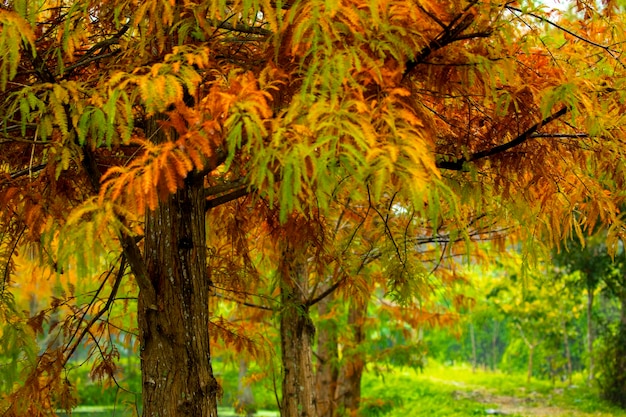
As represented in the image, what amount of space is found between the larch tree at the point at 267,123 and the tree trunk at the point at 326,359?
420 cm

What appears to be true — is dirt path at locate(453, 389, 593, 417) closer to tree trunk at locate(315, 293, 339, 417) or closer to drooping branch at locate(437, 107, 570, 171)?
tree trunk at locate(315, 293, 339, 417)

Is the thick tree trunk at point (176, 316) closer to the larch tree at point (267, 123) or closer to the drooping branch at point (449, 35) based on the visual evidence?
the larch tree at point (267, 123)

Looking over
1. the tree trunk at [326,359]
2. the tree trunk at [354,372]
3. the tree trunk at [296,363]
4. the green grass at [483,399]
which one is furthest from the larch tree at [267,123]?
the green grass at [483,399]

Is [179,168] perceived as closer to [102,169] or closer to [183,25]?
[183,25]

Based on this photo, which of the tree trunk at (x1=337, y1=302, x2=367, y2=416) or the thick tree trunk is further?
the tree trunk at (x1=337, y1=302, x2=367, y2=416)

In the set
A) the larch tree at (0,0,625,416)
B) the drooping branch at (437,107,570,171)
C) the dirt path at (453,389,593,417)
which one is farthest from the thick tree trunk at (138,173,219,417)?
the dirt path at (453,389,593,417)

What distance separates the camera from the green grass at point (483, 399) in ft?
45.8

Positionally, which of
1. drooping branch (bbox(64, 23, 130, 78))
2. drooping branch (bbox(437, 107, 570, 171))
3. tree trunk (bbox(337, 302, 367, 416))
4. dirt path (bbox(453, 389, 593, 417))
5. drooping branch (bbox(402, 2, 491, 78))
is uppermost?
drooping branch (bbox(64, 23, 130, 78))

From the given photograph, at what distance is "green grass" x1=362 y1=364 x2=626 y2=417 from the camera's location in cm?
1397

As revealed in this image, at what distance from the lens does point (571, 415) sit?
13461 mm

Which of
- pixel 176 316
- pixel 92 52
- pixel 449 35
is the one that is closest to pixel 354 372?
pixel 176 316

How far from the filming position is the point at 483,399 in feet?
60.6

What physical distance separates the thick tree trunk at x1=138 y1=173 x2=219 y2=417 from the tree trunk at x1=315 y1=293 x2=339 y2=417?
4027mm

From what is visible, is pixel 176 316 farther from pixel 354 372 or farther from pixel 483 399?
pixel 483 399
